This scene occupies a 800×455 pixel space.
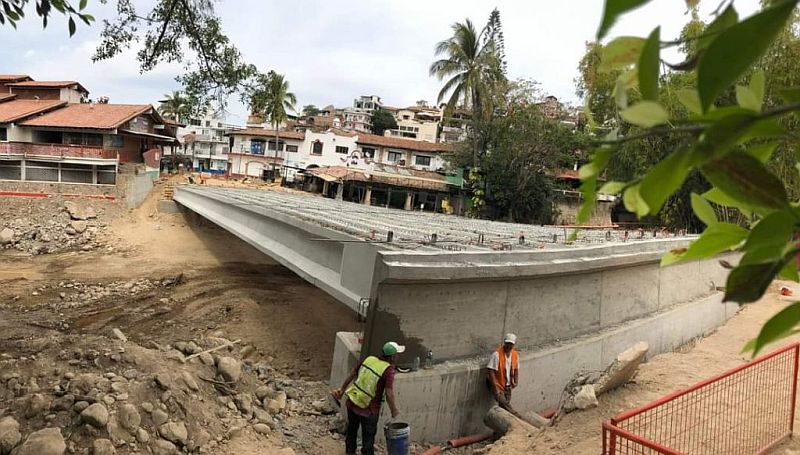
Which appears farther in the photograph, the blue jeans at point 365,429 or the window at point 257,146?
the window at point 257,146

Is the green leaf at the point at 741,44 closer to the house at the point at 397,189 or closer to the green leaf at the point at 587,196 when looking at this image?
the green leaf at the point at 587,196

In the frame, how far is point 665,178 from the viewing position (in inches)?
39.2

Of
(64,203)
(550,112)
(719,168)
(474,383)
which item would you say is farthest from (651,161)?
(64,203)

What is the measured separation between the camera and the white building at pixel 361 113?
8154cm

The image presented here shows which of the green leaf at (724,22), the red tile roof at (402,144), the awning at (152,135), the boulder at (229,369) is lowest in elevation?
the boulder at (229,369)

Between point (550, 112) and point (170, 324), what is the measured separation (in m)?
28.0

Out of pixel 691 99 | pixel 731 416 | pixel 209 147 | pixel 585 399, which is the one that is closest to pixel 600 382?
pixel 585 399

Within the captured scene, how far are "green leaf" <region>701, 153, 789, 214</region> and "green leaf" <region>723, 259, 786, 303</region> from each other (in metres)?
0.13

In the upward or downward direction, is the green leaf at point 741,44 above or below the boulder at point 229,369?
above

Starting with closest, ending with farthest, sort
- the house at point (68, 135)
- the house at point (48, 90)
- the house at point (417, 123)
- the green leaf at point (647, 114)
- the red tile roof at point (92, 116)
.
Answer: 1. the green leaf at point (647, 114)
2. the house at point (68, 135)
3. the red tile roof at point (92, 116)
4. the house at point (48, 90)
5. the house at point (417, 123)

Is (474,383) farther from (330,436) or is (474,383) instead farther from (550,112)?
(550,112)

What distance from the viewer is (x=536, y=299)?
8797 millimetres

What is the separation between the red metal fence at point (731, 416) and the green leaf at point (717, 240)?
15.7 feet

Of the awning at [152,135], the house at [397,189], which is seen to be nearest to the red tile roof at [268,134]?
the house at [397,189]
